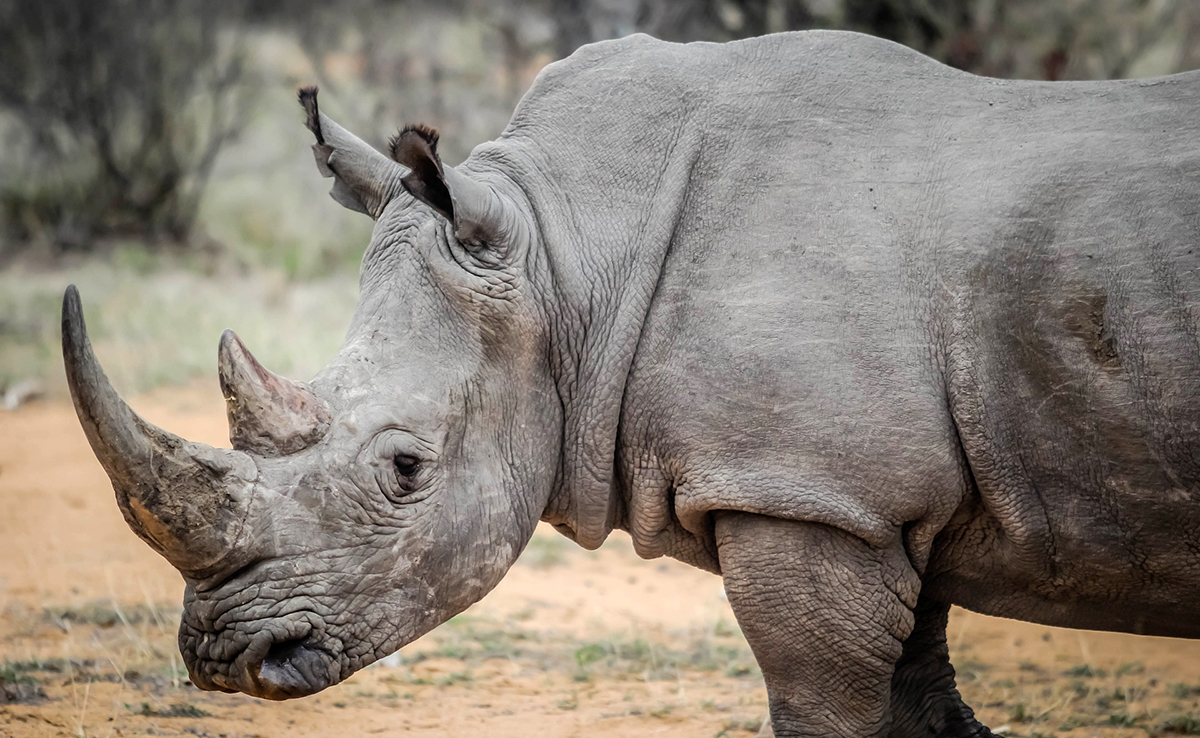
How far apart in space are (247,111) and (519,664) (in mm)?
11828

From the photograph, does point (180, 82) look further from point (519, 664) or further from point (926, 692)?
point (926, 692)

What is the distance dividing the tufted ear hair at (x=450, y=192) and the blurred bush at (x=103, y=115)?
12.1 m

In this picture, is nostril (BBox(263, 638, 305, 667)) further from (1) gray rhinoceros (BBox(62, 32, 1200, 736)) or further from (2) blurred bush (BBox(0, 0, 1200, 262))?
(2) blurred bush (BBox(0, 0, 1200, 262))

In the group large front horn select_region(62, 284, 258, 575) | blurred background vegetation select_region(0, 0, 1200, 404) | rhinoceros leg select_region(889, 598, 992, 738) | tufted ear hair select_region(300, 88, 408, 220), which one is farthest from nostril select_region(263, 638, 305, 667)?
blurred background vegetation select_region(0, 0, 1200, 404)

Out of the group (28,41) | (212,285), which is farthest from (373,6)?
(212,285)

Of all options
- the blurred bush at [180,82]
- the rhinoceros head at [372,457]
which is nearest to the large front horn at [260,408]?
the rhinoceros head at [372,457]

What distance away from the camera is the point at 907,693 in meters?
4.33

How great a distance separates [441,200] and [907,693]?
236 cm

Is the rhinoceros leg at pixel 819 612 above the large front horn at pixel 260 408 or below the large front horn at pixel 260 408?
below

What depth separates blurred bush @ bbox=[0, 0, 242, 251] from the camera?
14.5 m

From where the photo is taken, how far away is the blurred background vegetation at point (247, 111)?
10.5 m

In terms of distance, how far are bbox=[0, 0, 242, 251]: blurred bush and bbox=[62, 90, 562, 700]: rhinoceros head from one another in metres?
12.0

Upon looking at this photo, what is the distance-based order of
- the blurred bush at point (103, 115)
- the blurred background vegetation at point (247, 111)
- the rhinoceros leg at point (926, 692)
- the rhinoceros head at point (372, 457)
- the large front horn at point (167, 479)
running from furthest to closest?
the blurred bush at point (103, 115), the blurred background vegetation at point (247, 111), the rhinoceros leg at point (926, 692), the rhinoceros head at point (372, 457), the large front horn at point (167, 479)

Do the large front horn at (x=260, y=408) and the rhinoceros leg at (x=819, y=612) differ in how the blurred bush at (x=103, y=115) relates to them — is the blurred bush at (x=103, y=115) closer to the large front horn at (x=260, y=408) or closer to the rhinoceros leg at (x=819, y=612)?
the large front horn at (x=260, y=408)
